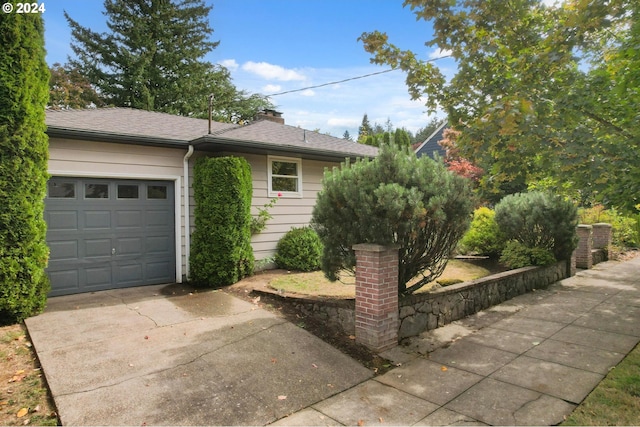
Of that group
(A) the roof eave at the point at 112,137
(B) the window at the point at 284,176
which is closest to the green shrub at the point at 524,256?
(B) the window at the point at 284,176

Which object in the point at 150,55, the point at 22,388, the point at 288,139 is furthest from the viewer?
the point at 150,55

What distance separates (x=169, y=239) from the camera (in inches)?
300

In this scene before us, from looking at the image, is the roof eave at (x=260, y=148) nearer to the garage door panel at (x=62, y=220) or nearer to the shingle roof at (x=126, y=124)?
the shingle roof at (x=126, y=124)

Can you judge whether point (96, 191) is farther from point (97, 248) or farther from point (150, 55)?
point (150, 55)

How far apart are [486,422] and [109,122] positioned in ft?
25.7

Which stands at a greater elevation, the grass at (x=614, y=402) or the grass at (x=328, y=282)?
the grass at (x=328, y=282)

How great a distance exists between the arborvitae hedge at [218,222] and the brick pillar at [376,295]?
10.6ft

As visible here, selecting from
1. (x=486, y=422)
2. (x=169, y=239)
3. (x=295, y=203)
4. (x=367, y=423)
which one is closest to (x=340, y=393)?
(x=367, y=423)

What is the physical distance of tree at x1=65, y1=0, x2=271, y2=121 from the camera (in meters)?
21.7

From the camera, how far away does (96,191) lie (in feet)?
22.4

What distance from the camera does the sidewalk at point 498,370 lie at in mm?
3244

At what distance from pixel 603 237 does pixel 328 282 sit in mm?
9493

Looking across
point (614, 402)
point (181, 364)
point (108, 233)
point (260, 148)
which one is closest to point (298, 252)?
point (260, 148)

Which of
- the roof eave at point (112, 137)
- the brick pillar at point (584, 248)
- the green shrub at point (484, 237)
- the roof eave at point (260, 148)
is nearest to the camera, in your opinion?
Result: the roof eave at point (112, 137)
